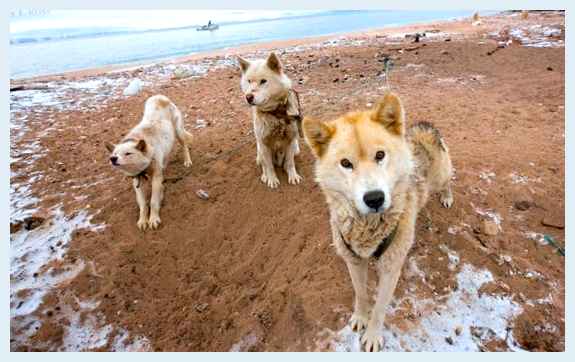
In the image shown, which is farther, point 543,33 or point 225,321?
point 543,33

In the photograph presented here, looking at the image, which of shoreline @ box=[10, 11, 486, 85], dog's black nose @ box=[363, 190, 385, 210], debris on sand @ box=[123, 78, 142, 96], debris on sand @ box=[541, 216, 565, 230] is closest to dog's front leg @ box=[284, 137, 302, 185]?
dog's black nose @ box=[363, 190, 385, 210]

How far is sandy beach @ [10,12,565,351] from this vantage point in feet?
10.0

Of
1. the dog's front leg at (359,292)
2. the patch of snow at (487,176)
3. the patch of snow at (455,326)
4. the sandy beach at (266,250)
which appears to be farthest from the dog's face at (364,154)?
the patch of snow at (487,176)

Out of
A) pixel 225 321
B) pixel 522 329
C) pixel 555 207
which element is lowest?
pixel 225 321

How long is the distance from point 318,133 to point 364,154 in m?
0.44

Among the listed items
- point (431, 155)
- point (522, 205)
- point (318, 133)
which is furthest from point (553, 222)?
point (318, 133)

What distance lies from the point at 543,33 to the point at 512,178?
1186cm

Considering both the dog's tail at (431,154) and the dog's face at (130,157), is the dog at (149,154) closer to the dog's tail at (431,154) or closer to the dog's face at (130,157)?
the dog's face at (130,157)

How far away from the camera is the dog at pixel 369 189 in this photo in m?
2.25

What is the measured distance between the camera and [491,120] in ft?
20.3

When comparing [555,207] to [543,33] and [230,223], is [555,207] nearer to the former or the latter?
[230,223]

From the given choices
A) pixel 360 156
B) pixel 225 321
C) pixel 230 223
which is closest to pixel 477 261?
pixel 360 156

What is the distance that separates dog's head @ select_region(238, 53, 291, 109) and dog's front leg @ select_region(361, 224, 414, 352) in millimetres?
2746

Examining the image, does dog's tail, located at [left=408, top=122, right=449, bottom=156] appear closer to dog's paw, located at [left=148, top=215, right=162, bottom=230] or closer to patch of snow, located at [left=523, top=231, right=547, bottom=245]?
patch of snow, located at [left=523, top=231, right=547, bottom=245]
